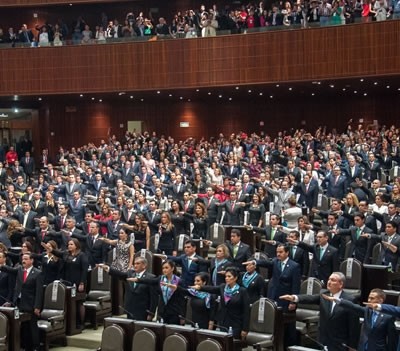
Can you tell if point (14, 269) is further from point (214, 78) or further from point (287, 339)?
point (214, 78)

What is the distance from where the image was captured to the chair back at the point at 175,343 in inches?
314

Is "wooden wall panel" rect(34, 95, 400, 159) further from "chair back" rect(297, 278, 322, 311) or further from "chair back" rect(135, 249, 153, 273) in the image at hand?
"chair back" rect(297, 278, 322, 311)

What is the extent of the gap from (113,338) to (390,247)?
3.76 meters

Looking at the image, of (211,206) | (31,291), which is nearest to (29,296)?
(31,291)

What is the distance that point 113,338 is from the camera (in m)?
8.55

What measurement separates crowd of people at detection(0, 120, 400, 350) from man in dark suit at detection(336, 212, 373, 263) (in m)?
0.01

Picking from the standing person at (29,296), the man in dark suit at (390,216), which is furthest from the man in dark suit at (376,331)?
the standing person at (29,296)

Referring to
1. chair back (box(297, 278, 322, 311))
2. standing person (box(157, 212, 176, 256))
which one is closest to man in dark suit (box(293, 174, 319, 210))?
standing person (box(157, 212, 176, 256))

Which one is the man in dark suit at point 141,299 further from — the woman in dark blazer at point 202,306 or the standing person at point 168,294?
the woman in dark blazer at point 202,306

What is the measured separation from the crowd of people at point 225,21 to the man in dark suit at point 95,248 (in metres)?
12.2

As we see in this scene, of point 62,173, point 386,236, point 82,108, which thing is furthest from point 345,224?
point 82,108

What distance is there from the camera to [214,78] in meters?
23.4

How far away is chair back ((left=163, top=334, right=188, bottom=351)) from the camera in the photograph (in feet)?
26.2

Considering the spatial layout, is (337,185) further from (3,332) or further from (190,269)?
(3,332)
